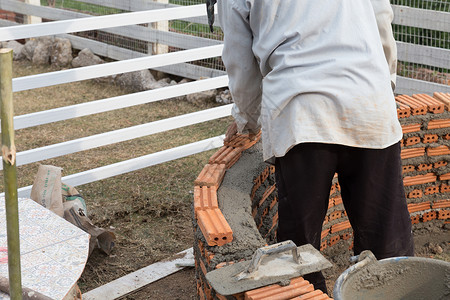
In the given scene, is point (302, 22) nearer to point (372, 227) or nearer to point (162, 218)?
point (372, 227)

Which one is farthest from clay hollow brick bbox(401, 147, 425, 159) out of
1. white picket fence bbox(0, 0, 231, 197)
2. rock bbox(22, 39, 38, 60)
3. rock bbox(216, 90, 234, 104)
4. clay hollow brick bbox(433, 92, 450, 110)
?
rock bbox(22, 39, 38, 60)

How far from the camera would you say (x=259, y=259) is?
2.49 meters

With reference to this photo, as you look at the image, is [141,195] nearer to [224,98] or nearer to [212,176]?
[212,176]

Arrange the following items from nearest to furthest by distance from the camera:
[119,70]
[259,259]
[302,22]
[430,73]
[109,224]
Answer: [259,259] → [302,22] → [109,224] → [119,70] → [430,73]

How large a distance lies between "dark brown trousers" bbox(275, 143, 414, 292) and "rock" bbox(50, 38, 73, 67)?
720 cm

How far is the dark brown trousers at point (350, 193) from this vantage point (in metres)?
2.93

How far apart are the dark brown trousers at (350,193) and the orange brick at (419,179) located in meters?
1.59

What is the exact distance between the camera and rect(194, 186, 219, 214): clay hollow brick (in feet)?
10.6

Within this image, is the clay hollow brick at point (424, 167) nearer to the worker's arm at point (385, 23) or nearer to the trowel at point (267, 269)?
the worker's arm at point (385, 23)

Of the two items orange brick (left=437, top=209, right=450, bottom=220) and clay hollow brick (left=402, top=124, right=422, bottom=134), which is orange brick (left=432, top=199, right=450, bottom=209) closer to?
orange brick (left=437, top=209, right=450, bottom=220)

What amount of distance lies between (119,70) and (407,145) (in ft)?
7.85

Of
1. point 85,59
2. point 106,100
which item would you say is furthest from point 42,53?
point 106,100

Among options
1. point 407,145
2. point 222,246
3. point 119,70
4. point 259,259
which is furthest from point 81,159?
point 259,259

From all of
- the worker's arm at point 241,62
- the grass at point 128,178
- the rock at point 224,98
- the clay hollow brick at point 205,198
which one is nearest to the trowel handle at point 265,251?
the clay hollow brick at point 205,198
